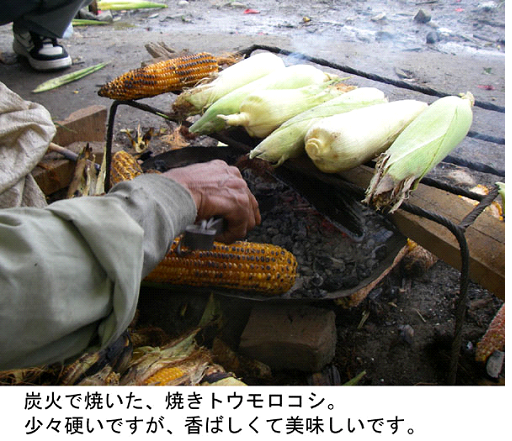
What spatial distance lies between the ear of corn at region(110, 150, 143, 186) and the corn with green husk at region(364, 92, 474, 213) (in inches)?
56.9

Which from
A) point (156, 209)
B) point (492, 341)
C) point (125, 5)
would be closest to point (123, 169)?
point (156, 209)

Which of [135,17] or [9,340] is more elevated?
[9,340]

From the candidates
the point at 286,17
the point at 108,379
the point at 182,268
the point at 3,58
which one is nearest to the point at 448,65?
the point at 286,17

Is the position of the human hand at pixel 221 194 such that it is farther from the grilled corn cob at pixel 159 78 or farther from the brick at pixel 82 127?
the brick at pixel 82 127

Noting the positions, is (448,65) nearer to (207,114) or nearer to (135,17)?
(207,114)

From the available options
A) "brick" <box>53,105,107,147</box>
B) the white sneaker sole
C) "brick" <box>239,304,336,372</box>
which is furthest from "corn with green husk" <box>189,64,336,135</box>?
the white sneaker sole

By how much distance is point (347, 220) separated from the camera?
245 cm

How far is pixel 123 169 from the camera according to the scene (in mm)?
2426

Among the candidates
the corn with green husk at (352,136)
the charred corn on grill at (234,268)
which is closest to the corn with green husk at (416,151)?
the corn with green husk at (352,136)

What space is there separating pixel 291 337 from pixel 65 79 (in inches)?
187

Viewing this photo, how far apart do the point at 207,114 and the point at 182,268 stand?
31.5 inches

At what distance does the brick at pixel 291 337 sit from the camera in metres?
2.03
